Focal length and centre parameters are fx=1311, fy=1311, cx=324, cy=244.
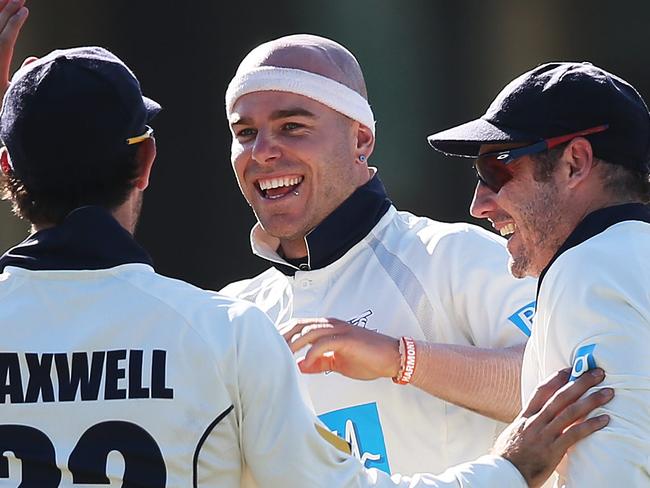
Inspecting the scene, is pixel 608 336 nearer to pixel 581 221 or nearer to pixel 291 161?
pixel 581 221

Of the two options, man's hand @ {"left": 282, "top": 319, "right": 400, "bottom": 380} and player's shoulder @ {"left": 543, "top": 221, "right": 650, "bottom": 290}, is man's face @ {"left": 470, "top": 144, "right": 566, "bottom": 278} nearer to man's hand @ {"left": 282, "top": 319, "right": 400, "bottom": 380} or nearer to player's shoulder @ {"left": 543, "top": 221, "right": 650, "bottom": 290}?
player's shoulder @ {"left": 543, "top": 221, "right": 650, "bottom": 290}

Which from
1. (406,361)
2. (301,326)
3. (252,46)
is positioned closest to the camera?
(301,326)

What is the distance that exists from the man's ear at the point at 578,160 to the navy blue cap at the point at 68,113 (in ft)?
2.55

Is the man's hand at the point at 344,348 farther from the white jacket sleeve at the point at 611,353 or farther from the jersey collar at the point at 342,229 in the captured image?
the white jacket sleeve at the point at 611,353

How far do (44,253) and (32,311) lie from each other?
101 mm

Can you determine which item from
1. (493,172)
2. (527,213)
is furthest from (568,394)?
(493,172)

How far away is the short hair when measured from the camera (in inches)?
85.7

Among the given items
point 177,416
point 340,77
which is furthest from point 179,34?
point 177,416

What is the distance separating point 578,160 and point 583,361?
1.44 ft

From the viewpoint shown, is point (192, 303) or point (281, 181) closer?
point (192, 303)

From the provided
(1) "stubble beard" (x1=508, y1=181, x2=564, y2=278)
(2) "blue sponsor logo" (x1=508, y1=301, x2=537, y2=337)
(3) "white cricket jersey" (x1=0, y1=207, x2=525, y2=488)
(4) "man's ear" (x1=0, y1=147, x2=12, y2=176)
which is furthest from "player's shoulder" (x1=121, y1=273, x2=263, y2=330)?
(2) "blue sponsor logo" (x1=508, y1=301, x2=537, y2=337)

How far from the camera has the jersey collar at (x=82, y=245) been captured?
2.14 meters

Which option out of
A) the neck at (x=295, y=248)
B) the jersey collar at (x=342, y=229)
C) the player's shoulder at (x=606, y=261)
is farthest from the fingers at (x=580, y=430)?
the neck at (x=295, y=248)

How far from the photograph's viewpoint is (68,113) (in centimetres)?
217
